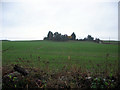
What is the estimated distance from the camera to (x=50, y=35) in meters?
30.0

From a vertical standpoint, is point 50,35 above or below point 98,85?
above

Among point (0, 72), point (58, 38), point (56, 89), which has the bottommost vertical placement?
point (56, 89)

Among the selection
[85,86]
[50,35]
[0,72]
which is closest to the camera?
[85,86]

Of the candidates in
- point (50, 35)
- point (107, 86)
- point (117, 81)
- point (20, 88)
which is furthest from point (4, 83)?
point (50, 35)

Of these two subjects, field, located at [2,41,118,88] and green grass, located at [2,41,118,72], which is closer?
field, located at [2,41,118,88]

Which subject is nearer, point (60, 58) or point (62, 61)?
point (62, 61)

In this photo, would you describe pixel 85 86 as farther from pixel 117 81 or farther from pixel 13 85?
pixel 13 85

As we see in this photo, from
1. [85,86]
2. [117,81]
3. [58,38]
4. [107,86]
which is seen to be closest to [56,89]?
[85,86]

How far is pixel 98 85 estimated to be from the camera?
2.77m

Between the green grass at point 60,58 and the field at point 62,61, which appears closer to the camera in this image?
the field at point 62,61

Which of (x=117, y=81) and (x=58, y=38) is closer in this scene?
(x=117, y=81)

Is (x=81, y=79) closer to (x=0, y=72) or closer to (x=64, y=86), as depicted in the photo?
(x=64, y=86)

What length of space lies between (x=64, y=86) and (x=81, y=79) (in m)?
0.71

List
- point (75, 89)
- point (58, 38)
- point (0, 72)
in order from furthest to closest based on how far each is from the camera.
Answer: point (58, 38)
point (0, 72)
point (75, 89)
